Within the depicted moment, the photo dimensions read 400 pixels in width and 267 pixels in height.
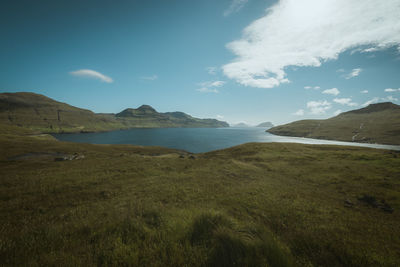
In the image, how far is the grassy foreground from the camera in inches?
161

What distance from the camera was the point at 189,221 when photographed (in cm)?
586

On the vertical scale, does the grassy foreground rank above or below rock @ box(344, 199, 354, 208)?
above

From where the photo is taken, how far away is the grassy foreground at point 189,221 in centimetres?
409

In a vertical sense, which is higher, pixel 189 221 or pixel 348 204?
pixel 189 221

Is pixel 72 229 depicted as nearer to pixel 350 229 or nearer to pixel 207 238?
pixel 207 238

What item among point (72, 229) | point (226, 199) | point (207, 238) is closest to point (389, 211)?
point (226, 199)

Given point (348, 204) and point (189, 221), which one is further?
point (348, 204)

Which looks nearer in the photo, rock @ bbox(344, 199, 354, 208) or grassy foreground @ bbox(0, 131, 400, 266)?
grassy foreground @ bbox(0, 131, 400, 266)

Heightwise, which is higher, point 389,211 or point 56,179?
point 56,179

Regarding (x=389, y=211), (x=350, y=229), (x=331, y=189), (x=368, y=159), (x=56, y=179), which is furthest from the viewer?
(x=368, y=159)

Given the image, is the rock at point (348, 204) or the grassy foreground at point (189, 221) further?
the rock at point (348, 204)

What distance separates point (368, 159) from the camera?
2727cm

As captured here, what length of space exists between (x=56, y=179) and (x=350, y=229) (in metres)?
22.6

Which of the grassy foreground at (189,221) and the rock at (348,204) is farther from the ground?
the grassy foreground at (189,221)
